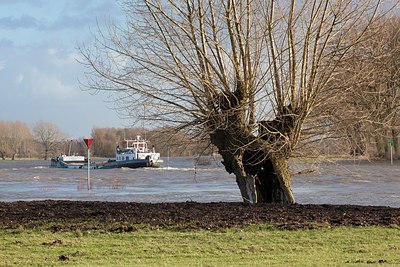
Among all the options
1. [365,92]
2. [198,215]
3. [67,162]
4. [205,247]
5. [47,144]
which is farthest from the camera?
[47,144]

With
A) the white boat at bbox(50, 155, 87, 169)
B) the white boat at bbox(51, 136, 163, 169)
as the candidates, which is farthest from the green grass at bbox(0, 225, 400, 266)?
the white boat at bbox(50, 155, 87, 169)

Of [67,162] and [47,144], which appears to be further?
[47,144]

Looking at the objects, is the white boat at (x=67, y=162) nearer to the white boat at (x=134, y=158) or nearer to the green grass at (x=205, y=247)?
the white boat at (x=134, y=158)

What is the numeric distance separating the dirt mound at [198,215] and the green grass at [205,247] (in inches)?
19.3

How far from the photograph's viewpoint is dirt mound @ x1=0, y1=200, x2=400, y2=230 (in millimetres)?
11609

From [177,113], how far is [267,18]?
2.78 m

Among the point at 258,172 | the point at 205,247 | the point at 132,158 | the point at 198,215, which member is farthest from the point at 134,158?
the point at 205,247

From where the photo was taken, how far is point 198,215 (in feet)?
40.4

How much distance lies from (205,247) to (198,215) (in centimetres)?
262

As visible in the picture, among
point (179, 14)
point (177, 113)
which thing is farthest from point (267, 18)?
point (177, 113)

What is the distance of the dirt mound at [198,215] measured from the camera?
11.6 metres

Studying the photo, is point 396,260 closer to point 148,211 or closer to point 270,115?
point 148,211

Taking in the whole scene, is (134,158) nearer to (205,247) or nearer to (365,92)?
(365,92)

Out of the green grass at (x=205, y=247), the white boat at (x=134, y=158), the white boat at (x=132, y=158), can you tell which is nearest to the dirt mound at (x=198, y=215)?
the green grass at (x=205, y=247)
